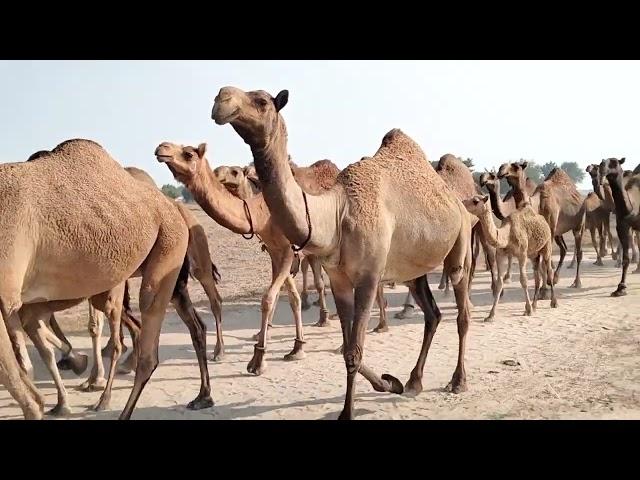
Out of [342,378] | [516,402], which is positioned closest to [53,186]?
[342,378]

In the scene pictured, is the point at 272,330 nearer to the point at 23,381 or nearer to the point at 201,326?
the point at 201,326

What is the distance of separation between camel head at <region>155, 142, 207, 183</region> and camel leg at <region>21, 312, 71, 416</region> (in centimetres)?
196

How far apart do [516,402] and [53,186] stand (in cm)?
469

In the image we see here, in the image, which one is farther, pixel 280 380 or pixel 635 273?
pixel 635 273

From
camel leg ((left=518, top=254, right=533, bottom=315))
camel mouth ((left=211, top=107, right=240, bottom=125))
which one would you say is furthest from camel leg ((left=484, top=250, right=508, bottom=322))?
camel mouth ((left=211, top=107, right=240, bottom=125))

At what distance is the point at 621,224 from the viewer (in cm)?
1296

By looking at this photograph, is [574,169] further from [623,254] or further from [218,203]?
[218,203]

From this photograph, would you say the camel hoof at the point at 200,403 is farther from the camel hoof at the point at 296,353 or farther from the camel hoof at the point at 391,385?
the camel hoof at the point at 296,353

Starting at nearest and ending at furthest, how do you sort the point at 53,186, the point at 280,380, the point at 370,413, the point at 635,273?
the point at 53,186
the point at 370,413
the point at 280,380
the point at 635,273

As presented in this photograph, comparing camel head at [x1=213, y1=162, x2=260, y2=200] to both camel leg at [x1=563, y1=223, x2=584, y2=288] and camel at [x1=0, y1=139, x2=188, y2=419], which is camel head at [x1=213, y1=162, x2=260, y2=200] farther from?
camel leg at [x1=563, y1=223, x2=584, y2=288]

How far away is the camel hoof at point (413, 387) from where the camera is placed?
20.3 ft

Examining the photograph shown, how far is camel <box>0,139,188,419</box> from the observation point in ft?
14.2

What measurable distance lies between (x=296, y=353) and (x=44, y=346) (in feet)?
10.5

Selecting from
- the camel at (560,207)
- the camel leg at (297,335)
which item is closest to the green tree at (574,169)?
the camel at (560,207)
